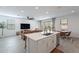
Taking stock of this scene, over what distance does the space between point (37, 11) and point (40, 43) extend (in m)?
0.72

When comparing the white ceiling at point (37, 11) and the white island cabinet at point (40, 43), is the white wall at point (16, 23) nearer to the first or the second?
the white ceiling at point (37, 11)

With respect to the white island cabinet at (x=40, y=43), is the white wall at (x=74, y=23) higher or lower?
higher

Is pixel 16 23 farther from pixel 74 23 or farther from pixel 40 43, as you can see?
pixel 74 23

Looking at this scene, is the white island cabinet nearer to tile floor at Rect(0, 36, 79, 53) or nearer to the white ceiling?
tile floor at Rect(0, 36, 79, 53)

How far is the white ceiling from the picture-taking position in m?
1.81

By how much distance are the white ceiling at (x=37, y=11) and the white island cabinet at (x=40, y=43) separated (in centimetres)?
46

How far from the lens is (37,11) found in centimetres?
190

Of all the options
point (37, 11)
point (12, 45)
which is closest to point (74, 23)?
point (37, 11)

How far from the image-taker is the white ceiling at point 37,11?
1.81 meters

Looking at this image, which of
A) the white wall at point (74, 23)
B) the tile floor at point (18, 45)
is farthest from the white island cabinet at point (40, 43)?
the white wall at point (74, 23)

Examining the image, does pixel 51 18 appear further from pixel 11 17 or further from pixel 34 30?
pixel 11 17

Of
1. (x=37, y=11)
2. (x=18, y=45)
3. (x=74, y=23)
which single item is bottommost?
(x=18, y=45)
